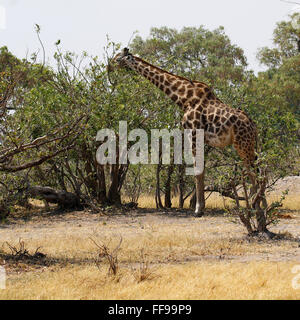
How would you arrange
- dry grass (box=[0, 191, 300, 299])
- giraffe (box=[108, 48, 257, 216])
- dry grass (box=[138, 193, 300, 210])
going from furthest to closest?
dry grass (box=[138, 193, 300, 210]), giraffe (box=[108, 48, 257, 216]), dry grass (box=[0, 191, 300, 299])

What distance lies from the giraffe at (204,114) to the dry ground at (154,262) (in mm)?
1765

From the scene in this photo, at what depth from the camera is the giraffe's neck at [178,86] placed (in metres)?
11.9

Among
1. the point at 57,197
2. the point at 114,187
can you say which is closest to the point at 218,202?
the point at 114,187

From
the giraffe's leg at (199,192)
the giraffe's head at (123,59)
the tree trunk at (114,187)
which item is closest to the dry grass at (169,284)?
the giraffe's leg at (199,192)

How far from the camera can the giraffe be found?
1145 centimetres

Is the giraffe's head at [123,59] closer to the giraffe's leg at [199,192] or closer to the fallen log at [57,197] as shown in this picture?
the giraffe's leg at [199,192]

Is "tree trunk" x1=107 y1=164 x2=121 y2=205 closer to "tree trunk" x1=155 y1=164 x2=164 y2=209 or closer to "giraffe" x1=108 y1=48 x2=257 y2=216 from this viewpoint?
"tree trunk" x1=155 y1=164 x2=164 y2=209

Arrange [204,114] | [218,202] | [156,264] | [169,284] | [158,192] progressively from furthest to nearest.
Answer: [218,202] < [158,192] < [204,114] < [156,264] < [169,284]

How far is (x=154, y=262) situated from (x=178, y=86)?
19.6 feet

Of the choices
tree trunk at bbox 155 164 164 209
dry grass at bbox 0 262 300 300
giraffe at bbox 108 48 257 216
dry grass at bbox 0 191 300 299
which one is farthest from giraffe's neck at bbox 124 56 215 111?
dry grass at bbox 0 262 300 300

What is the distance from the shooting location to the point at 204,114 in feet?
38.3

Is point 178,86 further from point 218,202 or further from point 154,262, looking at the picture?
point 154,262

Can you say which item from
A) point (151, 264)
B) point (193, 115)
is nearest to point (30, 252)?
point (151, 264)
